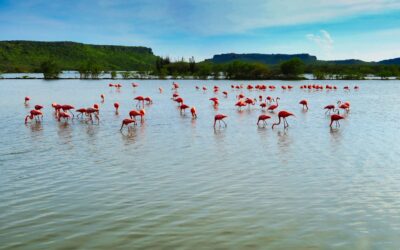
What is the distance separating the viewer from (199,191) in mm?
8531

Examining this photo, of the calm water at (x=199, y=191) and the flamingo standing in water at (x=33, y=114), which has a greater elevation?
the flamingo standing in water at (x=33, y=114)

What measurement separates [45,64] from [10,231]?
274 ft

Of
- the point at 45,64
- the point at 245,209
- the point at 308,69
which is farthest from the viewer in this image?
the point at 308,69

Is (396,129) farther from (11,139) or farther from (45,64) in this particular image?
(45,64)

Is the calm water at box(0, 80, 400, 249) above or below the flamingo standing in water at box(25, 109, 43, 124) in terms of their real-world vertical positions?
below

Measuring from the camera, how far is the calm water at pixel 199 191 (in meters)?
6.34

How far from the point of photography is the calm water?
6.34 metres

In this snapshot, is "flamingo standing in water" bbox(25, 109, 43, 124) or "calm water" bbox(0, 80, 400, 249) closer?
→ "calm water" bbox(0, 80, 400, 249)

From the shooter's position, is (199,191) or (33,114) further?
(33,114)

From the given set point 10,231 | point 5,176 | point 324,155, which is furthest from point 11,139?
point 324,155

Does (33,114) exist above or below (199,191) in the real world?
above

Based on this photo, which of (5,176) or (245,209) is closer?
(245,209)

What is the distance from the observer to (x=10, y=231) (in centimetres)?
650

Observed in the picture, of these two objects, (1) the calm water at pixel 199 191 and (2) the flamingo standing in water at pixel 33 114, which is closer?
(1) the calm water at pixel 199 191
